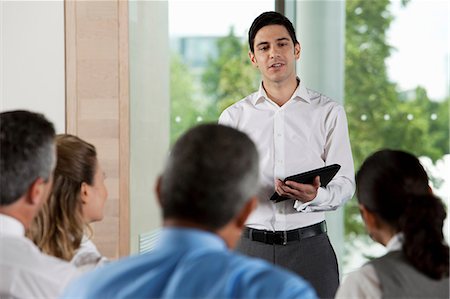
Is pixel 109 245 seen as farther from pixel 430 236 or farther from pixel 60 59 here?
pixel 430 236

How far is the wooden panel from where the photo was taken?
13.9 ft

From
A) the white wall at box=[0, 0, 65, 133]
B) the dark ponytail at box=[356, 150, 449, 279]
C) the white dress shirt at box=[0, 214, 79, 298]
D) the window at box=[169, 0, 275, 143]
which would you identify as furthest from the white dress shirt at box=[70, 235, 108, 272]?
the window at box=[169, 0, 275, 143]

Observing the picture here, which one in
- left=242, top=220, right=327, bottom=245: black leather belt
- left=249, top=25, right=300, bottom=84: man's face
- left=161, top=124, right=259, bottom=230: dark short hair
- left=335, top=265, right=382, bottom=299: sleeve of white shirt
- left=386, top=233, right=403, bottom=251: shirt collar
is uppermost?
left=249, top=25, right=300, bottom=84: man's face

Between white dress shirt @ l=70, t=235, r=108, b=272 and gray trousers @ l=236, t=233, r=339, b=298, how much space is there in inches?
45.5

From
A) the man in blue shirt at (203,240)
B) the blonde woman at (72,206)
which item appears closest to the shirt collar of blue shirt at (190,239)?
the man in blue shirt at (203,240)

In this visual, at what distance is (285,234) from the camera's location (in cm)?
320

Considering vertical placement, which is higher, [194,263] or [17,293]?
[194,263]

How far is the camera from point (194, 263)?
1.32m

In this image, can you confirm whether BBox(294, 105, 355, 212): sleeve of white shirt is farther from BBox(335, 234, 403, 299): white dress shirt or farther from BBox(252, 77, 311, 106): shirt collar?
BBox(335, 234, 403, 299): white dress shirt

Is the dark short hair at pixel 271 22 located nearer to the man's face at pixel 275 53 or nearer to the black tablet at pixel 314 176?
the man's face at pixel 275 53

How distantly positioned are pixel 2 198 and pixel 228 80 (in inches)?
126

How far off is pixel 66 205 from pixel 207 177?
96 centimetres

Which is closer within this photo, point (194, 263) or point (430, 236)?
point (194, 263)

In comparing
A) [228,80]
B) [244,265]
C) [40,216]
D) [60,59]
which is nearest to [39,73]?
[60,59]
